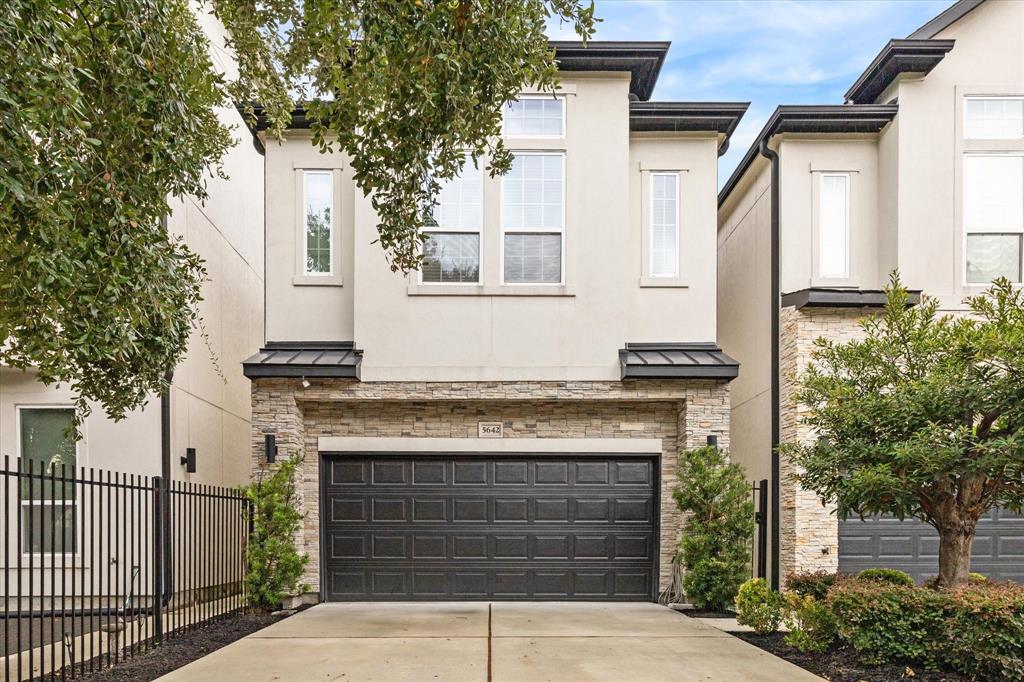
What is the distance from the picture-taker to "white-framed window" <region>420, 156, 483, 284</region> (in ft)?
37.8

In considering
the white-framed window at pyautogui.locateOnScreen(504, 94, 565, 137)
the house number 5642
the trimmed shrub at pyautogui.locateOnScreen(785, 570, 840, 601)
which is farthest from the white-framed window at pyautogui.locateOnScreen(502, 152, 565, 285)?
the trimmed shrub at pyautogui.locateOnScreen(785, 570, 840, 601)

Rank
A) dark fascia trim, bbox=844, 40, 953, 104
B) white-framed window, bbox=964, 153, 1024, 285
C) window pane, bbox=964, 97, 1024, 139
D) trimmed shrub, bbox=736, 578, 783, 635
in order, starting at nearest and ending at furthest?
trimmed shrub, bbox=736, 578, 783, 635, dark fascia trim, bbox=844, 40, 953, 104, white-framed window, bbox=964, 153, 1024, 285, window pane, bbox=964, 97, 1024, 139

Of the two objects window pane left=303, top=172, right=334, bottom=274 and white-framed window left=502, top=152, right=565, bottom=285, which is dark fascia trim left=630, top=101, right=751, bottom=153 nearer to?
white-framed window left=502, top=152, right=565, bottom=285

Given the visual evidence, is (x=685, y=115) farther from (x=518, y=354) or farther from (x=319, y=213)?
(x=319, y=213)

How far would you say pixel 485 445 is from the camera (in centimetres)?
1174

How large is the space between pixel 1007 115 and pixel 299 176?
35.3 ft

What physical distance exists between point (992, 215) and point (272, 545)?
1147cm

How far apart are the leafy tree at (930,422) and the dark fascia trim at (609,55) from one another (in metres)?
5.61

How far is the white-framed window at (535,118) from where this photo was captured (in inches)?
459

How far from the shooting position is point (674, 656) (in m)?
7.61

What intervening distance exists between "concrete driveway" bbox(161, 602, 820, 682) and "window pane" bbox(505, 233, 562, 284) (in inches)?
191

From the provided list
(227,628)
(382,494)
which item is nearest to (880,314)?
(382,494)

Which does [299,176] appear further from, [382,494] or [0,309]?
[0,309]

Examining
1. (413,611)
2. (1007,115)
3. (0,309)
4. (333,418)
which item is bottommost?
(413,611)
